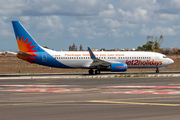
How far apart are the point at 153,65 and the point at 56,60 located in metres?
16.1

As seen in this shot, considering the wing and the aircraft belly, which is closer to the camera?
the wing

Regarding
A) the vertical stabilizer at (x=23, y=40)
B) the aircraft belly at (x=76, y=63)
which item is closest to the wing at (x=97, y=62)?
the aircraft belly at (x=76, y=63)

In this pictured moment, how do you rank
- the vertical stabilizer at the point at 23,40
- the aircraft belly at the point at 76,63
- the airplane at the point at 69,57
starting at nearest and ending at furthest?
the airplane at the point at 69,57, the vertical stabilizer at the point at 23,40, the aircraft belly at the point at 76,63

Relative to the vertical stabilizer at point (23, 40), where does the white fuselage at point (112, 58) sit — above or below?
below

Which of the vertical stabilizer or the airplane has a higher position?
the vertical stabilizer

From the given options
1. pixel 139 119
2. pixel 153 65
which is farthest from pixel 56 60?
pixel 139 119

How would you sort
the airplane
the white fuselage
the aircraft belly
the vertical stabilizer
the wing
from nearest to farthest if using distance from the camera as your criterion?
the wing
the airplane
the vertical stabilizer
the aircraft belly
the white fuselage

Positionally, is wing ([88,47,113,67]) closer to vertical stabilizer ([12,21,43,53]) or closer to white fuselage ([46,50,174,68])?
white fuselage ([46,50,174,68])

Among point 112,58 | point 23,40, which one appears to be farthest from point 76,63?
point 23,40

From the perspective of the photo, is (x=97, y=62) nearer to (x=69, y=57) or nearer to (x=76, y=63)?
(x=76, y=63)

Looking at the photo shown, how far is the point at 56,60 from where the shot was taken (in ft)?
145

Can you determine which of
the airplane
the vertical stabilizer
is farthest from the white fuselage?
the vertical stabilizer

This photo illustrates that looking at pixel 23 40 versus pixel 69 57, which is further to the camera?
pixel 69 57

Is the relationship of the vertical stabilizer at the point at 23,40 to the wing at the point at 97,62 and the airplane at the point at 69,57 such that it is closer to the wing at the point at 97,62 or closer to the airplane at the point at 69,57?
the airplane at the point at 69,57
